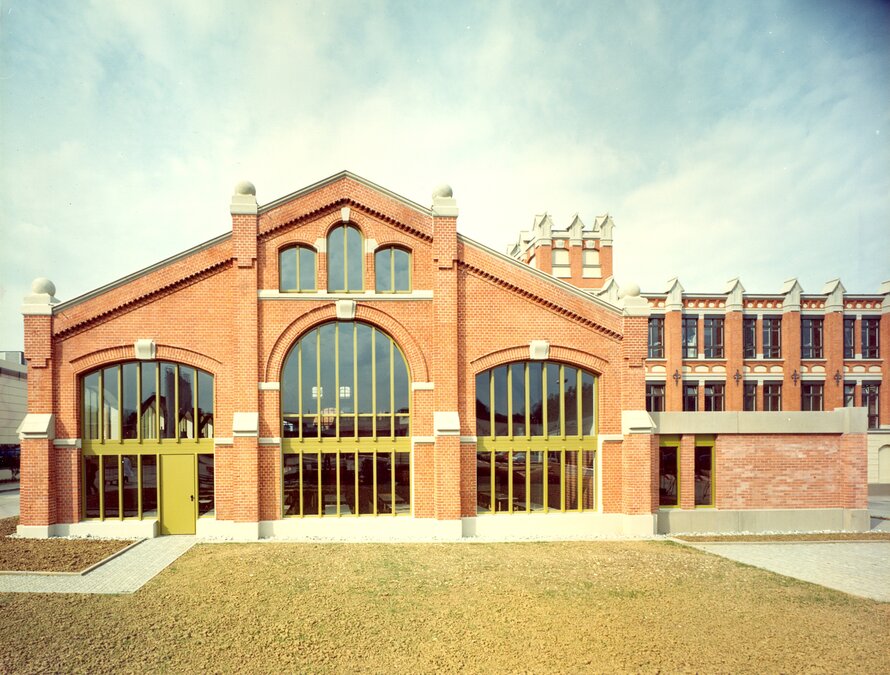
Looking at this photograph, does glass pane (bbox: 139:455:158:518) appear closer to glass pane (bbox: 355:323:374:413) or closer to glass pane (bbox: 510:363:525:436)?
glass pane (bbox: 355:323:374:413)

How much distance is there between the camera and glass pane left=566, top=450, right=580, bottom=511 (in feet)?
50.7

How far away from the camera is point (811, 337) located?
2778 cm

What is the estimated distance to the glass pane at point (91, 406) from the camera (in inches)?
582

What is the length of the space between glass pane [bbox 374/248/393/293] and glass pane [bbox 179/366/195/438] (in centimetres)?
600

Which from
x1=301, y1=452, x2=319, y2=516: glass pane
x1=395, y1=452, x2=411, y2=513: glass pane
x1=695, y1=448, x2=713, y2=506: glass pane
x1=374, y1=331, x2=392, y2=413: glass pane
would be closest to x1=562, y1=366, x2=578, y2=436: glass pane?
x1=695, y1=448, x2=713, y2=506: glass pane

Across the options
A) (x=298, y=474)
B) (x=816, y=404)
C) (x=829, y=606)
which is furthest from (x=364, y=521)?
(x=816, y=404)

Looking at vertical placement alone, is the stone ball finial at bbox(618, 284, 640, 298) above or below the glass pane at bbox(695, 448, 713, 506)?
above

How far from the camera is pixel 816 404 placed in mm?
27578

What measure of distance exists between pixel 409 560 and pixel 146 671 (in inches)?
244

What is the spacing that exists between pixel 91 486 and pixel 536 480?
514 inches

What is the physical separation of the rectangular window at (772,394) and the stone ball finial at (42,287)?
3171cm

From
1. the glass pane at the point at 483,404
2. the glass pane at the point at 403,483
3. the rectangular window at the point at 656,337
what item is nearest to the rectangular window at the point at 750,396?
the rectangular window at the point at 656,337

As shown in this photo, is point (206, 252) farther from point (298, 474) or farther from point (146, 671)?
point (146, 671)

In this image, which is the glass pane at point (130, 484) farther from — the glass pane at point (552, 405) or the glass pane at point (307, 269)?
the glass pane at point (552, 405)
